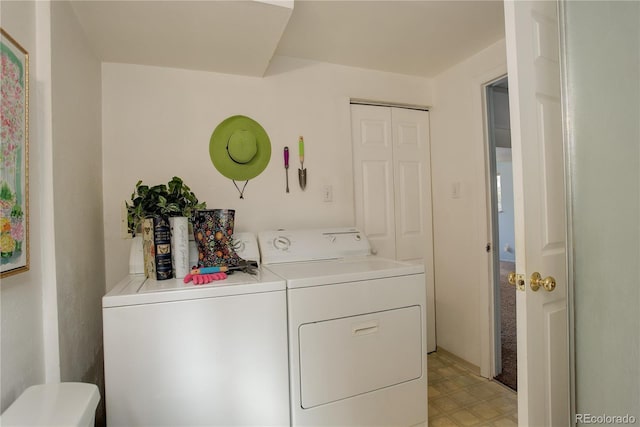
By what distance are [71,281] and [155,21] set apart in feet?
3.91

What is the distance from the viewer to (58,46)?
120 centimetres

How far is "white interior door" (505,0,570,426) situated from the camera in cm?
106

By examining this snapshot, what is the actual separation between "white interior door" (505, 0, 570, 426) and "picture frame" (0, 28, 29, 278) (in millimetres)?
1506

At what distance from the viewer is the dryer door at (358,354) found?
130cm

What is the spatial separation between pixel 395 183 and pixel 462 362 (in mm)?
1423

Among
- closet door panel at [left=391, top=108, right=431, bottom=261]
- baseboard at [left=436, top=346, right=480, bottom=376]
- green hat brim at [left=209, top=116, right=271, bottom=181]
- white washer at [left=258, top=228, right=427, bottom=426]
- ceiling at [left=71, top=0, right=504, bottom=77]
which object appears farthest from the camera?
closet door panel at [left=391, top=108, right=431, bottom=261]

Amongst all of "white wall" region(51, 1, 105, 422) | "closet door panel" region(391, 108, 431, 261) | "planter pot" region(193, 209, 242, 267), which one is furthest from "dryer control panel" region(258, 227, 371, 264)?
"white wall" region(51, 1, 105, 422)

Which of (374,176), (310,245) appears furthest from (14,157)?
(374,176)

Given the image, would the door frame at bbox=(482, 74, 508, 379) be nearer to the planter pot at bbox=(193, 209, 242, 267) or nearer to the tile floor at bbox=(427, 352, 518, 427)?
the tile floor at bbox=(427, 352, 518, 427)

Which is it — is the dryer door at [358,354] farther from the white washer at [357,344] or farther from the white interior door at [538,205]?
the white interior door at [538,205]

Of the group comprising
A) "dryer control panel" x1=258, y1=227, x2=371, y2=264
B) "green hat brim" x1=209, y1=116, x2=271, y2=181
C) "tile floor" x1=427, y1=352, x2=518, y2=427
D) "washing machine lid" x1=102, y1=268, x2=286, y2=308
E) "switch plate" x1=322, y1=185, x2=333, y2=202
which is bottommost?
"tile floor" x1=427, y1=352, x2=518, y2=427

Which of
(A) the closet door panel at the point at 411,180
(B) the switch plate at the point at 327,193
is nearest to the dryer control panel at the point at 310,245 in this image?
(B) the switch plate at the point at 327,193

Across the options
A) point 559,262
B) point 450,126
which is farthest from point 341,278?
point 450,126

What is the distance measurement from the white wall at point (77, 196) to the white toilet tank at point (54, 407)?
0.36m
